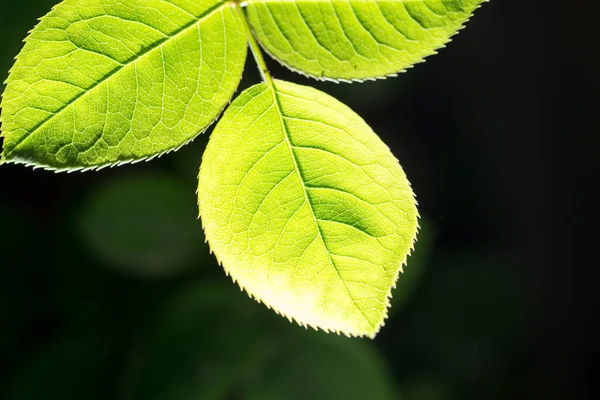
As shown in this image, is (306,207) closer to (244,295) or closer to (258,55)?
(258,55)

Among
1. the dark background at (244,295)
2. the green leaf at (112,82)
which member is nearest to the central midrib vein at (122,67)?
the green leaf at (112,82)

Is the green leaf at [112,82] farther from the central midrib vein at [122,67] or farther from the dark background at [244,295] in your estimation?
the dark background at [244,295]

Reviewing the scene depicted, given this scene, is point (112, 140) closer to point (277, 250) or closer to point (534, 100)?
point (277, 250)

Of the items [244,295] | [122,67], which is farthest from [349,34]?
[244,295]

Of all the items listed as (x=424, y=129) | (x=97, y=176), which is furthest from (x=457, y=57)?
(x=97, y=176)

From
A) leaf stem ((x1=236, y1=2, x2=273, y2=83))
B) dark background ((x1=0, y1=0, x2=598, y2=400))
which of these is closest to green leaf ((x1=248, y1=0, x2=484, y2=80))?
leaf stem ((x1=236, y1=2, x2=273, y2=83))

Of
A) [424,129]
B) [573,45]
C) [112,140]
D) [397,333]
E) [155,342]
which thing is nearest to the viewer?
[112,140]
